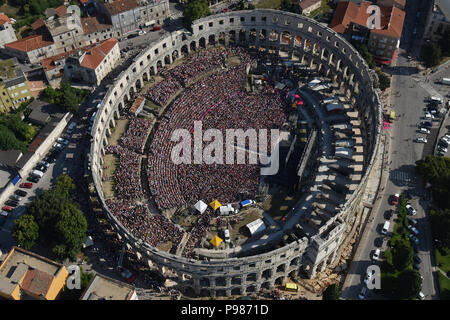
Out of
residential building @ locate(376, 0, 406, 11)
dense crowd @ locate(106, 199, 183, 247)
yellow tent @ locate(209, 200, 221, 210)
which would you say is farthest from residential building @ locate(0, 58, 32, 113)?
residential building @ locate(376, 0, 406, 11)

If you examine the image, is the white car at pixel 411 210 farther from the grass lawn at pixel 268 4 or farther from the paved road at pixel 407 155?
the grass lawn at pixel 268 4

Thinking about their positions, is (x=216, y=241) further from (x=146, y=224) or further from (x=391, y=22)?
(x=391, y=22)

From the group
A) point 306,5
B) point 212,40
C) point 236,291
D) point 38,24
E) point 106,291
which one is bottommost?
point 236,291

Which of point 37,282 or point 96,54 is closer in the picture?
point 37,282

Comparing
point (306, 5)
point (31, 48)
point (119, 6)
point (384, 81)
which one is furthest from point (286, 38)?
point (31, 48)

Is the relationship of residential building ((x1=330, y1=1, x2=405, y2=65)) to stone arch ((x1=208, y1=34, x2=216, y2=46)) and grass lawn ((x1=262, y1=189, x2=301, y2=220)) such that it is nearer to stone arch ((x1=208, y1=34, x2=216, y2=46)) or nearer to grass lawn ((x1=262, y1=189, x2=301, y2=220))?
stone arch ((x1=208, y1=34, x2=216, y2=46))
